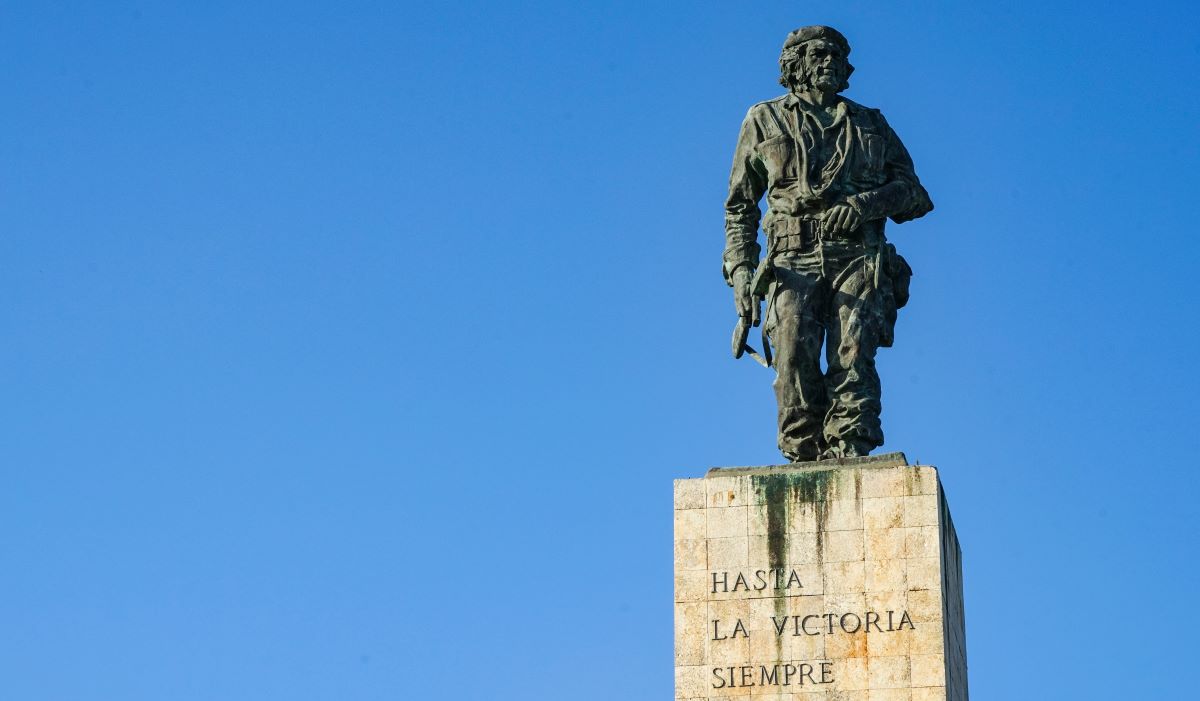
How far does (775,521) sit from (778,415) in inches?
59.7

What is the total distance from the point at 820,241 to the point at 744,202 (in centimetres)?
121

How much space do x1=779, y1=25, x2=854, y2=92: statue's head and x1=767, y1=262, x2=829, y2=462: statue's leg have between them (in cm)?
230

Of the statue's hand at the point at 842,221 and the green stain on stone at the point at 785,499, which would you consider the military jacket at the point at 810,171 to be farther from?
the green stain on stone at the point at 785,499

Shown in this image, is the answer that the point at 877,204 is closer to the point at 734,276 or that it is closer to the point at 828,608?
the point at 734,276

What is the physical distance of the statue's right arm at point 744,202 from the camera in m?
25.1

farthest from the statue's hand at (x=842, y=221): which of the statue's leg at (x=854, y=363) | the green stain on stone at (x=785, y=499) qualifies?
the green stain on stone at (x=785, y=499)

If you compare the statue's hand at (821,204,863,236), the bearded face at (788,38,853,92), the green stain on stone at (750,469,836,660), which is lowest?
the green stain on stone at (750,469,836,660)

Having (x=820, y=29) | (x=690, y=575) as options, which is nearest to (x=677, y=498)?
(x=690, y=575)

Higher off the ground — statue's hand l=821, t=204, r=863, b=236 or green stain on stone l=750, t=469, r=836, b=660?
statue's hand l=821, t=204, r=863, b=236

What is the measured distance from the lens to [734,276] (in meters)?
25.0

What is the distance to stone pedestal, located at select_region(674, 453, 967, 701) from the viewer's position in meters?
22.3

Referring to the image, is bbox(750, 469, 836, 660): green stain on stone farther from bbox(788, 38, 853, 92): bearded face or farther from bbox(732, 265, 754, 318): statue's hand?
bbox(788, 38, 853, 92): bearded face

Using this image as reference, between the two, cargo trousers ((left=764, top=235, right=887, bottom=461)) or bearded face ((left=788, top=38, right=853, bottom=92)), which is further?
bearded face ((left=788, top=38, right=853, bottom=92))

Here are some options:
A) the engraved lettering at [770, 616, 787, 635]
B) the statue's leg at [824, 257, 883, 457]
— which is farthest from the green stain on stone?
the statue's leg at [824, 257, 883, 457]
